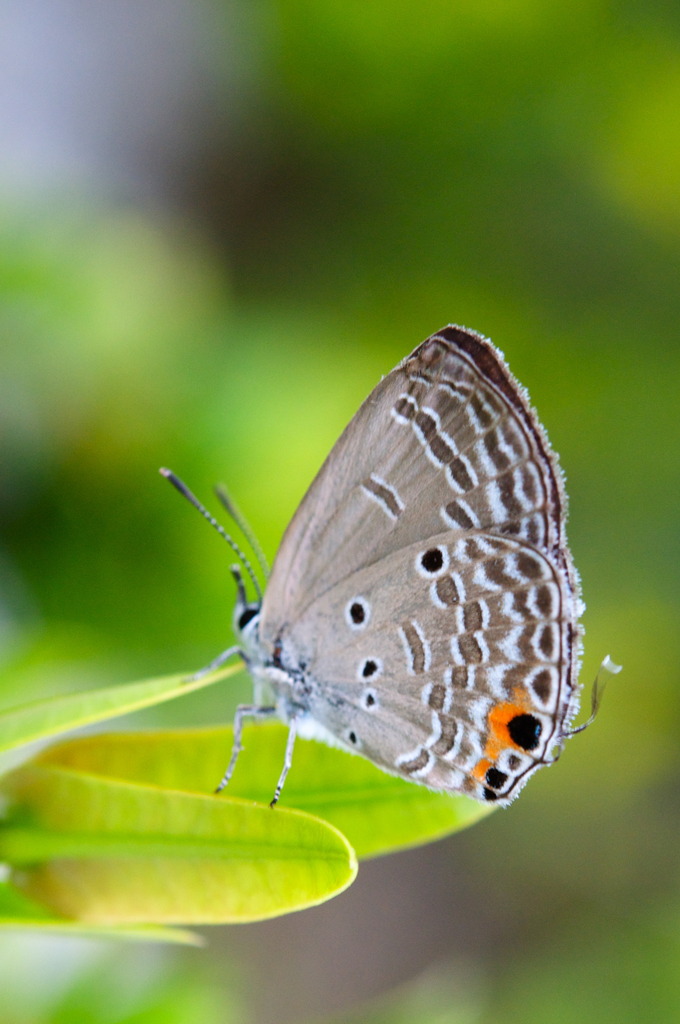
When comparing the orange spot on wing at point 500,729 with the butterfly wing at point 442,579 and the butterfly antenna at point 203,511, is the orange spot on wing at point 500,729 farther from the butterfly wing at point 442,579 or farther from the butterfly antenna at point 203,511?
the butterfly antenna at point 203,511

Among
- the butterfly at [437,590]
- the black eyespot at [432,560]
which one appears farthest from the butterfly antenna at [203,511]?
the black eyespot at [432,560]

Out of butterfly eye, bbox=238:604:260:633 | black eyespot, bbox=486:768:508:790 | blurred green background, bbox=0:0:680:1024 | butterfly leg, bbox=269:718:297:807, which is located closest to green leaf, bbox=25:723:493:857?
butterfly leg, bbox=269:718:297:807

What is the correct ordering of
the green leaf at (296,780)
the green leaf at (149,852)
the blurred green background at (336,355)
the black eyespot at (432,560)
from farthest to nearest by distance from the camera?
1. the blurred green background at (336,355)
2. the black eyespot at (432,560)
3. the green leaf at (296,780)
4. the green leaf at (149,852)

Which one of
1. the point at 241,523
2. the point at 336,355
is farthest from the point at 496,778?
the point at 336,355

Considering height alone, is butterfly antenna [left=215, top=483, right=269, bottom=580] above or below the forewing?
above

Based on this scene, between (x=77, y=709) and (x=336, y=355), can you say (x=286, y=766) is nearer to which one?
(x=77, y=709)

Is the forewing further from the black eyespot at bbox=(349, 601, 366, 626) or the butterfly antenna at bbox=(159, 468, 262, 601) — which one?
the butterfly antenna at bbox=(159, 468, 262, 601)

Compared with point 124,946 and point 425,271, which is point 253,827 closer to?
point 124,946
